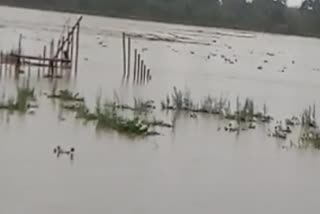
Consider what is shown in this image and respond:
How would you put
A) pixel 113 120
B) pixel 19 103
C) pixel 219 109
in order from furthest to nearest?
pixel 219 109 < pixel 19 103 < pixel 113 120

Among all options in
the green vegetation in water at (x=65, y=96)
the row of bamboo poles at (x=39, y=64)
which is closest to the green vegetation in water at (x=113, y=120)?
the green vegetation in water at (x=65, y=96)

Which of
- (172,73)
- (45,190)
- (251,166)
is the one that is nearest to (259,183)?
(251,166)

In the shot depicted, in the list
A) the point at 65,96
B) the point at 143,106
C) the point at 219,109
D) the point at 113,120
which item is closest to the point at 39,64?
the point at 65,96

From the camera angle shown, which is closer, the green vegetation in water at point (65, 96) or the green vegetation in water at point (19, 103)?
the green vegetation in water at point (19, 103)

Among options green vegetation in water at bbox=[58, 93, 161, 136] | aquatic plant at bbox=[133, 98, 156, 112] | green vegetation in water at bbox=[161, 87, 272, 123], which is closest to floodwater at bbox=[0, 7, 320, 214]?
green vegetation in water at bbox=[58, 93, 161, 136]

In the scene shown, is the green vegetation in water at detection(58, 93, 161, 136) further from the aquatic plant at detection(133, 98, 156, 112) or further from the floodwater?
the aquatic plant at detection(133, 98, 156, 112)

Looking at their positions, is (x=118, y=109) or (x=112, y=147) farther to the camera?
(x=118, y=109)

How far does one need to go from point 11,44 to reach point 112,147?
20823 millimetres

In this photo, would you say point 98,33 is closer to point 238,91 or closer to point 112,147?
point 238,91

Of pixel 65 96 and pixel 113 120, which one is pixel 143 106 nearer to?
pixel 65 96

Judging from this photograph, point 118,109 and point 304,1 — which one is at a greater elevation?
point 304,1

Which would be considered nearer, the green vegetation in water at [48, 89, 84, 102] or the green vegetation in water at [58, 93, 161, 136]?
the green vegetation in water at [58, 93, 161, 136]

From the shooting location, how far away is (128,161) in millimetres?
13602

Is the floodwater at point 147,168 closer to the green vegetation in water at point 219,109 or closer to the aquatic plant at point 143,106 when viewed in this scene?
the aquatic plant at point 143,106
